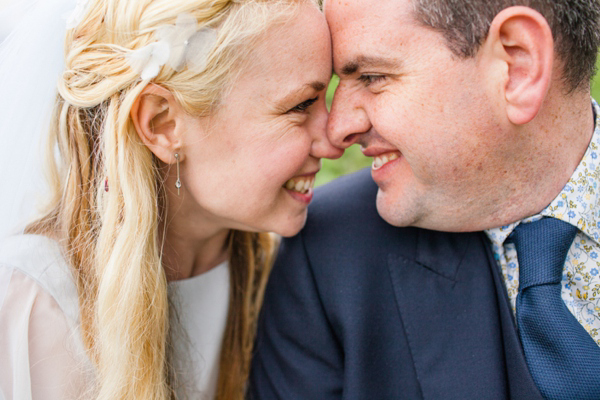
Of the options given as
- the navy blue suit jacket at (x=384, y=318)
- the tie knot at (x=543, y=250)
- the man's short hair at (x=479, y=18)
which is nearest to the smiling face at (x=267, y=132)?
the navy blue suit jacket at (x=384, y=318)

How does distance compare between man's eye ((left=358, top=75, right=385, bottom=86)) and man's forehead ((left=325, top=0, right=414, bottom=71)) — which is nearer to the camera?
man's forehead ((left=325, top=0, right=414, bottom=71))

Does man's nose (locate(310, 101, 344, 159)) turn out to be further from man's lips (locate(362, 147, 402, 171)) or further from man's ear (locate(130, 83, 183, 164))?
man's ear (locate(130, 83, 183, 164))

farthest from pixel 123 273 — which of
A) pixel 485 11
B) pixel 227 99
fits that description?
pixel 485 11

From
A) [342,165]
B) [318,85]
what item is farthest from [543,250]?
[342,165]

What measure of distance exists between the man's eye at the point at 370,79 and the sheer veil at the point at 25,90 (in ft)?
3.60

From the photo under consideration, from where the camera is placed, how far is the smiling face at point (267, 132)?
2180 millimetres

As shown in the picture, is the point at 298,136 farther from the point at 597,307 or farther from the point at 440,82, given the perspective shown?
the point at 597,307

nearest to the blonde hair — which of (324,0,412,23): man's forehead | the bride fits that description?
the bride

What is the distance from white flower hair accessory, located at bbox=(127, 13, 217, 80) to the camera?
2.05 m

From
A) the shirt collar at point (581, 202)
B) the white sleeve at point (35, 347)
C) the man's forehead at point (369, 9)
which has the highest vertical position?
the man's forehead at point (369, 9)

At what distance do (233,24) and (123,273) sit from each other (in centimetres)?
95

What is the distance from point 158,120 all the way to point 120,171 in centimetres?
24

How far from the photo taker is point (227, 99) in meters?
2.19

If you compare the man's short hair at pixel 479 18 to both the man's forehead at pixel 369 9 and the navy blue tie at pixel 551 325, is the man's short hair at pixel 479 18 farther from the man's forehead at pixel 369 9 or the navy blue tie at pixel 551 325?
the navy blue tie at pixel 551 325
